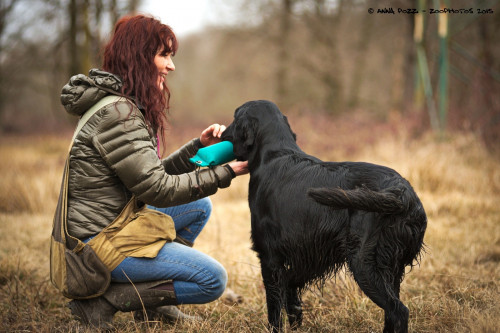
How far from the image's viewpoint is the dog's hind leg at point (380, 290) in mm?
1859

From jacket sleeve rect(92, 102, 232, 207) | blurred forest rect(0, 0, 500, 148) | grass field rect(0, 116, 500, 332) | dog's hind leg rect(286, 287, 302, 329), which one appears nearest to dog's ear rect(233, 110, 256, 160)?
jacket sleeve rect(92, 102, 232, 207)

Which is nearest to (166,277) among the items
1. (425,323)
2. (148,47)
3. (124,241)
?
(124,241)

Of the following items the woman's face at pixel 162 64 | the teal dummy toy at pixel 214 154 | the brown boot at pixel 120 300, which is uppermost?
the woman's face at pixel 162 64

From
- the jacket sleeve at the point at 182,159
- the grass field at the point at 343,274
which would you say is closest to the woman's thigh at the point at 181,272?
the grass field at the point at 343,274

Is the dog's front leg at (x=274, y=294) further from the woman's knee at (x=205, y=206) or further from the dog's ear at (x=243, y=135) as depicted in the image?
the woman's knee at (x=205, y=206)

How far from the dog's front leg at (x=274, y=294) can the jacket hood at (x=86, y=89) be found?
3.98 ft

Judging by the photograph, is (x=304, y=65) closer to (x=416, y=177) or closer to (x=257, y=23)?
(x=257, y=23)

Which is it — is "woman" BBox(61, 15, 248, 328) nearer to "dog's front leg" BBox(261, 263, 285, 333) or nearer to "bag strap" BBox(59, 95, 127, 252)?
"bag strap" BBox(59, 95, 127, 252)

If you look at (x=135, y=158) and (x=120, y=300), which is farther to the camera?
(x=120, y=300)

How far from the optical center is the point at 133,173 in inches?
83.1

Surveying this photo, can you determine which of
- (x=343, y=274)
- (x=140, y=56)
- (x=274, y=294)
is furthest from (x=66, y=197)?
(x=343, y=274)

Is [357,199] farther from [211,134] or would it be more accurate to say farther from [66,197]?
[66,197]

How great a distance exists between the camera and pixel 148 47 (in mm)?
2301

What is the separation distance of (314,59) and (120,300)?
14.1m
